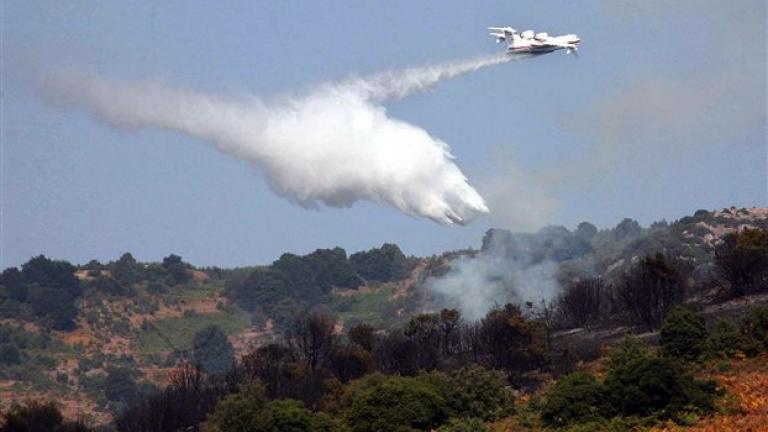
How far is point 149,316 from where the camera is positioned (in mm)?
185125

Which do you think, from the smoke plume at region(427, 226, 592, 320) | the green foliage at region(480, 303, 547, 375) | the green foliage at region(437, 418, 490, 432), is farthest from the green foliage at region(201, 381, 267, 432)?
the smoke plume at region(427, 226, 592, 320)

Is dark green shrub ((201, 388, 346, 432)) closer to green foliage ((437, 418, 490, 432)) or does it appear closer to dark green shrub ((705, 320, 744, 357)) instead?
green foliage ((437, 418, 490, 432))

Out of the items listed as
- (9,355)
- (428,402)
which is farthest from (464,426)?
(9,355)

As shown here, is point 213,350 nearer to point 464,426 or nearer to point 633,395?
point 464,426

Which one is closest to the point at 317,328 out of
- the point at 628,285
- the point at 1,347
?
the point at 628,285

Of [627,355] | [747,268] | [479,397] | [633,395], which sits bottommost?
[633,395]

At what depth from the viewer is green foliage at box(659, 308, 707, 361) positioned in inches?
2419

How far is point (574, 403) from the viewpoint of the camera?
54.2 meters

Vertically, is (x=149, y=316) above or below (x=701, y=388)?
above

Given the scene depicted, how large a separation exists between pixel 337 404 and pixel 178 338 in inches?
4375

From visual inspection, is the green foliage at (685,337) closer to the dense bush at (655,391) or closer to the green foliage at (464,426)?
the dense bush at (655,391)

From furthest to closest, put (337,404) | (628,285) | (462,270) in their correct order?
(462,270)
(628,285)
(337,404)

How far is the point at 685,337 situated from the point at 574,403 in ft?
31.9

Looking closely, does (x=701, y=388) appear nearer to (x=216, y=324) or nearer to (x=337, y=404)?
(x=337, y=404)
